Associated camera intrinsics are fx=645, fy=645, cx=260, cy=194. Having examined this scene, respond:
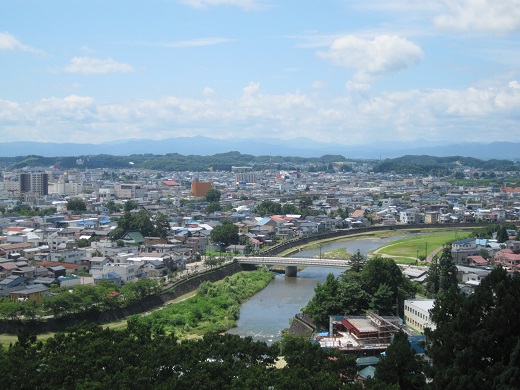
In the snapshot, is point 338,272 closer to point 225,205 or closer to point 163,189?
point 225,205

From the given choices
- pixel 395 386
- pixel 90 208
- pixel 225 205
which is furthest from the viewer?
pixel 225 205

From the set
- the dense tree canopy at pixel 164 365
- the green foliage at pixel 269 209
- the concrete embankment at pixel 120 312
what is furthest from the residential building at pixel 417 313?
the green foliage at pixel 269 209

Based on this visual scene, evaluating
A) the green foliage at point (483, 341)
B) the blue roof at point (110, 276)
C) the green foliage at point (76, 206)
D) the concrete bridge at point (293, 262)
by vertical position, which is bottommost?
the concrete bridge at point (293, 262)

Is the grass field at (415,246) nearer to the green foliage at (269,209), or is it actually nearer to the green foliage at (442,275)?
the green foliage at (442,275)

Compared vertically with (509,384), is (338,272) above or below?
below

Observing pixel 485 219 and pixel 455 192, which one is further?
pixel 455 192

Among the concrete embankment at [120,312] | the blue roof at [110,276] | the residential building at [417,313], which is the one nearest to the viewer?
the residential building at [417,313]

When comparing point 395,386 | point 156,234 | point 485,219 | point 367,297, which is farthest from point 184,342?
point 485,219
